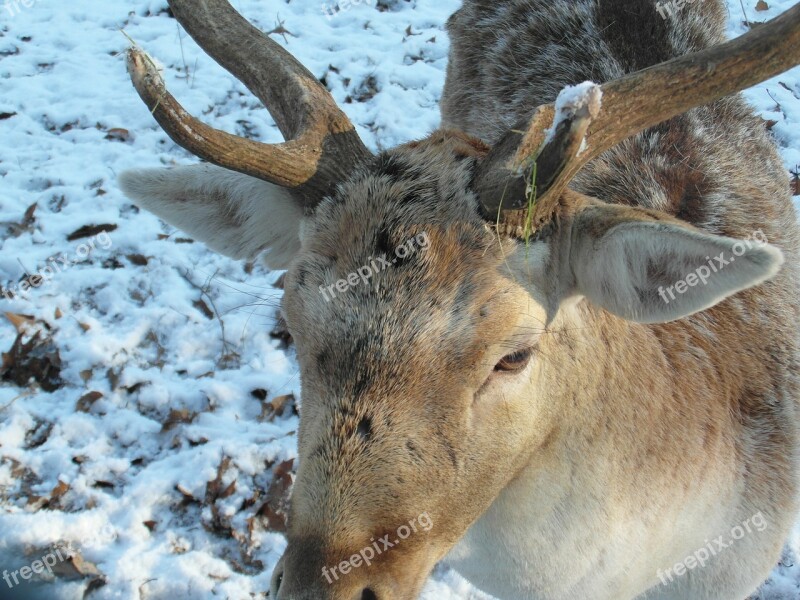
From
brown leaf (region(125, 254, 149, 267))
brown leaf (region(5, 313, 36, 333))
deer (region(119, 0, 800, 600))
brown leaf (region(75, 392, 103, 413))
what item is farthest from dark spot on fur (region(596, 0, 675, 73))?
brown leaf (region(5, 313, 36, 333))

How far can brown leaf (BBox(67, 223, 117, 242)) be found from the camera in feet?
17.7

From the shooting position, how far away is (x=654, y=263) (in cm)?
208

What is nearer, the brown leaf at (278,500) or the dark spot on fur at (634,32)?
the dark spot on fur at (634,32)

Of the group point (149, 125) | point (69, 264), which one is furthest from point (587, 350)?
point (149, 125)

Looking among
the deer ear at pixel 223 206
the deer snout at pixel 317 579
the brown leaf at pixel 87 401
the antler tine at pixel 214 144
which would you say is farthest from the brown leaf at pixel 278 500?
the antler tine at pixel 214 144

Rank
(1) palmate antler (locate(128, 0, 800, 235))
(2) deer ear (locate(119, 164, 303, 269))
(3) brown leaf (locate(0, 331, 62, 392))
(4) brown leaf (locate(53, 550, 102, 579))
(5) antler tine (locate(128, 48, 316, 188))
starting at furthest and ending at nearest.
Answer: (3) brown leaf (locate(0, 331, 62, 392))
(4) brown leaf (locate(53, 550, 102, 579))
(2) deer ear (locate(119, 164, 303, 269))
(5) antler tine (locate(128, 48, 316, 188))
(1) palmate antler (locate(128, 0, 800, 235))

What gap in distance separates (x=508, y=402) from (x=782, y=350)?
1.54 m

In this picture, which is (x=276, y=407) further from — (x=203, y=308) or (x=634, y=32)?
(x=634, y=32)

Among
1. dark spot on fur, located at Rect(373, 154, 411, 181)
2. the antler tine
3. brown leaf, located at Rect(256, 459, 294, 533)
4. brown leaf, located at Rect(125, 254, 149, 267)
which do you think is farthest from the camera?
brown leaf, located at Rect(125, 254, 149, 267)

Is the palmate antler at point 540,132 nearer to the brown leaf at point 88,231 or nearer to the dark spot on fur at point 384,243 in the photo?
the dark spot on fur at point 384,243

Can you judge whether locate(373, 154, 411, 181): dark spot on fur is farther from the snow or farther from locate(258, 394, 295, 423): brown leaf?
locate(258, 394, 295, 423): brown leaf

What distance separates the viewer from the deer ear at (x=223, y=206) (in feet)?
8.88

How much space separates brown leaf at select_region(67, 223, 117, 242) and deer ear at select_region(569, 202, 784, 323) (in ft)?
14.0

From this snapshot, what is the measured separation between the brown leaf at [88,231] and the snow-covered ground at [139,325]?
12mm
